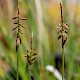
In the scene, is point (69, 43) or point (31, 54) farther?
point (69, 43)

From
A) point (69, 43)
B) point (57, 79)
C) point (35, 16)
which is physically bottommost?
point (57, 79)

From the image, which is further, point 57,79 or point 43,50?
point 43,50

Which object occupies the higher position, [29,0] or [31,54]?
[29,0]

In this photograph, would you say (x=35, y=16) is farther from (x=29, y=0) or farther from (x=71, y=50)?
(x=71, y=50)

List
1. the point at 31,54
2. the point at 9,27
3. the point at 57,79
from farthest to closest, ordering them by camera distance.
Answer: the point at 9,27 → the point at 57,79 → the point at 31,54

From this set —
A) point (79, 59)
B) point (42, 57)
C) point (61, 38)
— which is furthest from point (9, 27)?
point (61, 38)

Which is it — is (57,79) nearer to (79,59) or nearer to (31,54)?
(79,59)

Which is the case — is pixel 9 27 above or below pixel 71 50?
above

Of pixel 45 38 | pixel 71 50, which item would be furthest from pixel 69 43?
pixel 45 38

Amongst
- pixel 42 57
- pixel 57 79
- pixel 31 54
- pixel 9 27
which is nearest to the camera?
pixel 31 54
